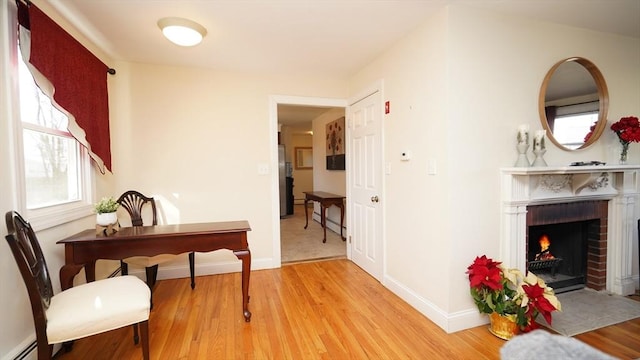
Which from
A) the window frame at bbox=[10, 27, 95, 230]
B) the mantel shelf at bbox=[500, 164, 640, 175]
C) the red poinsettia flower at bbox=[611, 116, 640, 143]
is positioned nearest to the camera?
the window frame at bbox=[10, 27, 95, 230]

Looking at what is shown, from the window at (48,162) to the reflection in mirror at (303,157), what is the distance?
679cm

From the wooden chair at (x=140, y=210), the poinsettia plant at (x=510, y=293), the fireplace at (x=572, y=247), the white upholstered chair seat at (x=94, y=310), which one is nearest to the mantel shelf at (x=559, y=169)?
the fireplace at (x=572, y=247)

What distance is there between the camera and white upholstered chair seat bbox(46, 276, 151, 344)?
1.40m

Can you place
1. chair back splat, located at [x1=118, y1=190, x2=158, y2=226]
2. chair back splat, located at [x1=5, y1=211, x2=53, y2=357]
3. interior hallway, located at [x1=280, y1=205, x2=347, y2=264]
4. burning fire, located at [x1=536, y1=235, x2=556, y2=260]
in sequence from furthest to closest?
interior hallway, located at [x1=280, y1=205, x2=347, y2=264]
chair back splat, located at [x1=118, y1=190, x2=158, y2=226]
burning fire, located at [x1=536, y1=235, x2=556, y2=260]
chair back splat, located at [x1=5, y1=211, x2=53, y2=357]

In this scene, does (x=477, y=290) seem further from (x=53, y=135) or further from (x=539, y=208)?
(x=53, y=135)

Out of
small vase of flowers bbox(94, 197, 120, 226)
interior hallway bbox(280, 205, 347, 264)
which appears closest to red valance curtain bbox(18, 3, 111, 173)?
small vase of flowers bbox(94, 197, 120, 226)

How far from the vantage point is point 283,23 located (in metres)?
2.21

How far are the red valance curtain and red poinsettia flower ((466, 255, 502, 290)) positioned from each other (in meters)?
3.19

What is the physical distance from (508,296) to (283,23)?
266 cm

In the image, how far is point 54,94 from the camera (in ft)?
6.26

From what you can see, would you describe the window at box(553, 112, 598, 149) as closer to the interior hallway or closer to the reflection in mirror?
the interior hallway

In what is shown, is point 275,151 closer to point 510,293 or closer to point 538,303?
point 510,293

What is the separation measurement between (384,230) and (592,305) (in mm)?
1807

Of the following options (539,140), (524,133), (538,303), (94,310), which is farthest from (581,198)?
(94,310)
